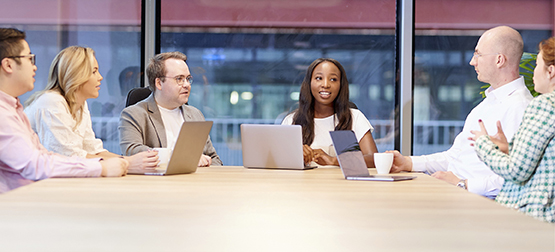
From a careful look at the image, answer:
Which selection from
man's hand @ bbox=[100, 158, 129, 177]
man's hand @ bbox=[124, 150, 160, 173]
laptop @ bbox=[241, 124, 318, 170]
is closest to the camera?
man's hand @ bbox=[100, 158, 129, 177]

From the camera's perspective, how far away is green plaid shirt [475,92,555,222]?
1711 mm

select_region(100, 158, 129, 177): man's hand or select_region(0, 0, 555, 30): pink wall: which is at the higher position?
select_region(0, 0, 555, 30): pink wall

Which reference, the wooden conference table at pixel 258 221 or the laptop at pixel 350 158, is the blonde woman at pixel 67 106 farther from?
the laptop at pixel 350 158

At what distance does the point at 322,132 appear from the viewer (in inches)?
129

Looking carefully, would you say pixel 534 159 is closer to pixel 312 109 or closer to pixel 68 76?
pixel 312 109

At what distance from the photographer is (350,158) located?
1924 millimetres

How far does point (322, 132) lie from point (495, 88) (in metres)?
1.11

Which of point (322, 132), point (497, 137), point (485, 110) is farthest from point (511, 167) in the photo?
point (322, 132)

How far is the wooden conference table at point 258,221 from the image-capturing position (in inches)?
35.7

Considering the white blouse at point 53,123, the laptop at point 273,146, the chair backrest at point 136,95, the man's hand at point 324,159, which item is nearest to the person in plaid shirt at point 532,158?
the laptop at point 273,146

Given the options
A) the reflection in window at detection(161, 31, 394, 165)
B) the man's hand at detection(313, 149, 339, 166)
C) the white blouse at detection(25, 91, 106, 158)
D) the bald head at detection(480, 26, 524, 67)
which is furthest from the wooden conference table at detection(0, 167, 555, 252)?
the reflection in window at detection(161, 31, 394, 165)

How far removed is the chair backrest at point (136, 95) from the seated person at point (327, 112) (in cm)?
103

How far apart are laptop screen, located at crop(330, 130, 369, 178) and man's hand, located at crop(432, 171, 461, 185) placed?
78cm

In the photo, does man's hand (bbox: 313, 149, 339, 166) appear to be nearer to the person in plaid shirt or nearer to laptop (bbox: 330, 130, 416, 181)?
laptop (bbox: 330, 130, 416, 181)
